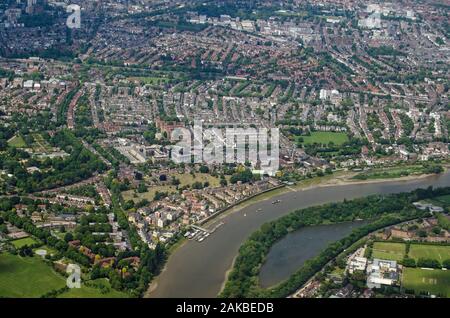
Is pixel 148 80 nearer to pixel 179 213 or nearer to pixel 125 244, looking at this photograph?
pixel 179 213

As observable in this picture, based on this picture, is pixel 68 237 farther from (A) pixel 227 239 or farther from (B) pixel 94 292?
(A) pixel 227 239

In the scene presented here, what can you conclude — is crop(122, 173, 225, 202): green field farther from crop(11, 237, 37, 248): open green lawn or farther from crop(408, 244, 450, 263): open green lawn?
crop(408, 244, 450, 263): open green lawn

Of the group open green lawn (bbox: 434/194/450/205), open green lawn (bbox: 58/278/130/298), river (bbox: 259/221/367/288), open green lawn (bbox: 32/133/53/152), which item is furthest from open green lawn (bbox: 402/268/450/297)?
open green lawn (bbox: 32/133/53/152)

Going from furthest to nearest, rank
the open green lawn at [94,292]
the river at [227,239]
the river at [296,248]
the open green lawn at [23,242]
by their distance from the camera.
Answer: the open green lawn at [23,242]
the river at [296,248]
the river at [227,239]
the open green lawn at [94,292]

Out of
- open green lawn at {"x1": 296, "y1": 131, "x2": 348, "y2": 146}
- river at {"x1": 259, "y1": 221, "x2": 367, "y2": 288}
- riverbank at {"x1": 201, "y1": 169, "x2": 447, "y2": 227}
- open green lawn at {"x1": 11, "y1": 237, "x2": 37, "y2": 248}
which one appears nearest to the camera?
river at {"x1": 259, "y1": 221, "x2": 367, "y2": 288}

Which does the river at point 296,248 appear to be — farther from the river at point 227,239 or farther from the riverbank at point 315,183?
the riverbank at point 315,183

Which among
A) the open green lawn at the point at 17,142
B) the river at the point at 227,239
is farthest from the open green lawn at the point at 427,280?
the open green lawn at the point at 17,142
